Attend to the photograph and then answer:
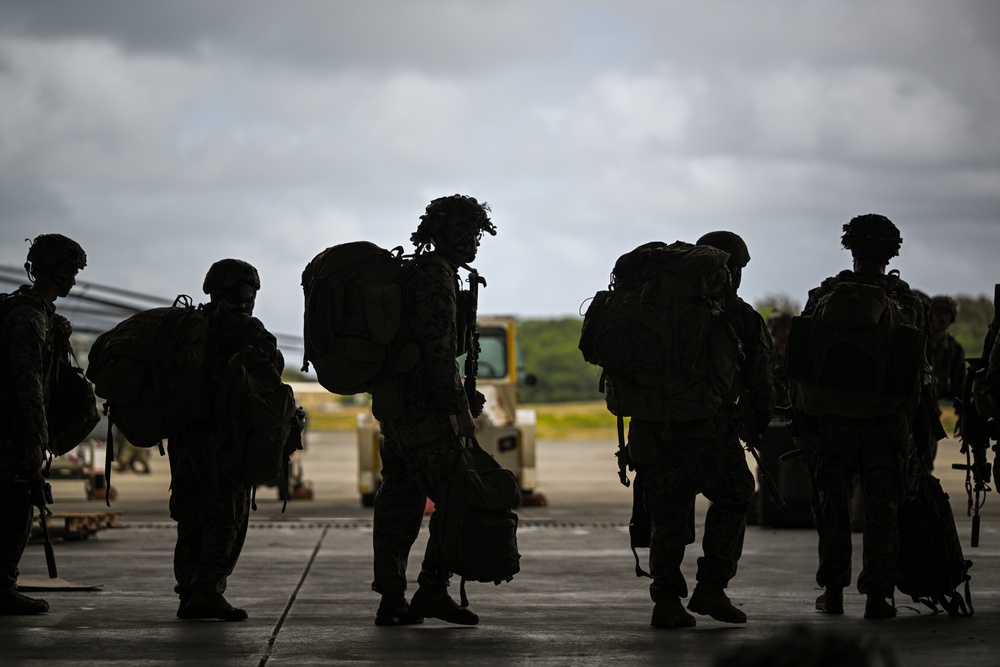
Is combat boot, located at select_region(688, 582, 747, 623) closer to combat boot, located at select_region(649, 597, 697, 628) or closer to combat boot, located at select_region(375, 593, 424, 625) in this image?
combat boot, located at select_region(649, 597, 697, 628)

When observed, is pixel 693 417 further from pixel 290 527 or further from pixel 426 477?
pixel 290 527

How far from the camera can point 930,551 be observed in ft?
22.6

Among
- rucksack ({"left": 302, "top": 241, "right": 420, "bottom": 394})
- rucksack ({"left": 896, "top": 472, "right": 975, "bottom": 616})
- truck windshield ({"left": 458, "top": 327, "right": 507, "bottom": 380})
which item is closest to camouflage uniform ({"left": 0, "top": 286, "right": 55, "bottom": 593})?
rucksack ({"left": 302, "top": 241, "right": 420, "bottom": 394})

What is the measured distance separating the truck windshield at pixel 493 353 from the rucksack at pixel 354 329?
1086cm

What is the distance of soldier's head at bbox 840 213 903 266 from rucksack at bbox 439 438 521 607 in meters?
2.08

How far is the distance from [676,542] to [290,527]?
23.0ft

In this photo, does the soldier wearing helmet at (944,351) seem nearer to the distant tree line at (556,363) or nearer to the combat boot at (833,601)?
the combat boot at (833,601)

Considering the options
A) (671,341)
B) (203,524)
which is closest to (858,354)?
(671,341)

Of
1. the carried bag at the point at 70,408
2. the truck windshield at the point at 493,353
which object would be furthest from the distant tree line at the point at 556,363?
the carried bag at the point at 70,408

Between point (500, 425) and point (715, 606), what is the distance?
9.31m

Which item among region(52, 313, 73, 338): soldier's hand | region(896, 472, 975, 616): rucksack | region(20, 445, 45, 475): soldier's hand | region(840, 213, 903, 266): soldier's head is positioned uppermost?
region(840, 213, 903, 266): soldier's head

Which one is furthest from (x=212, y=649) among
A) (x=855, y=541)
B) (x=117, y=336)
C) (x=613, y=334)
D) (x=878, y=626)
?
(x=855, y=541)

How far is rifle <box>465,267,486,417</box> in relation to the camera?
6.85 m

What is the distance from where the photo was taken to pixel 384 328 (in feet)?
21.6
